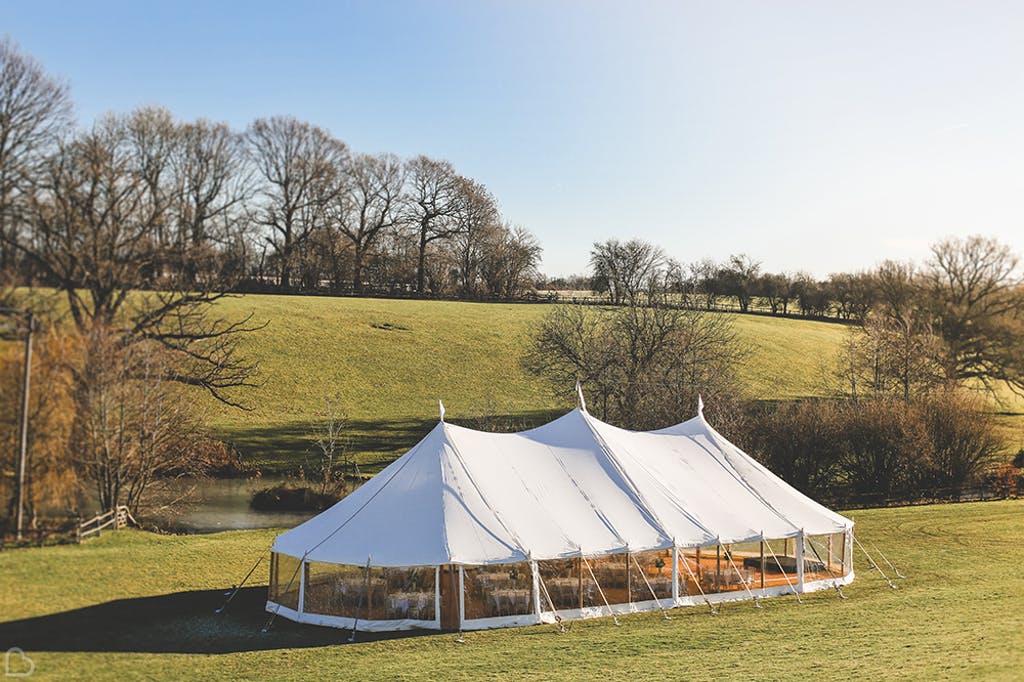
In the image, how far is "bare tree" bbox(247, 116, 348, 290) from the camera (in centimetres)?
6006

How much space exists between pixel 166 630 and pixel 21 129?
895cm

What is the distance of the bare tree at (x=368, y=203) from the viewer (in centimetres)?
6462

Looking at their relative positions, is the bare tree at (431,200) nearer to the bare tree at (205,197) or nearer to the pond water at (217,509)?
the bare tree at (205,197)

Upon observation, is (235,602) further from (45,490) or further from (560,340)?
(560,340)

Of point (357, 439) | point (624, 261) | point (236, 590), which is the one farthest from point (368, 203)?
point (236, 590)

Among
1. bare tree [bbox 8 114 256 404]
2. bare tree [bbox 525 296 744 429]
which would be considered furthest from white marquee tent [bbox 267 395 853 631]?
bare tree [bbox 525 296 744 429]

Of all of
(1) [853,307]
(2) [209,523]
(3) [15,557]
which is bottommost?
(2) [209,523]

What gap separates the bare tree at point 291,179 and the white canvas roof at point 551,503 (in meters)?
43.5

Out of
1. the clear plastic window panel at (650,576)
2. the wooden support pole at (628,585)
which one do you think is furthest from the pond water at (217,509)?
the wooden support pole at (628,585)

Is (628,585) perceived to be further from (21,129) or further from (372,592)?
(21,129)

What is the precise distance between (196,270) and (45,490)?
865cm

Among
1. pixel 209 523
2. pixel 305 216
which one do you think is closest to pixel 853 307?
pixel 305 216

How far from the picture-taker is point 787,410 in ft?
120

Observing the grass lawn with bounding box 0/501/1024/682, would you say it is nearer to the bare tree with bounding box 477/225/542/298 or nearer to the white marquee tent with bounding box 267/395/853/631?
the white marquee tent with bounding box 267/395/853/631
